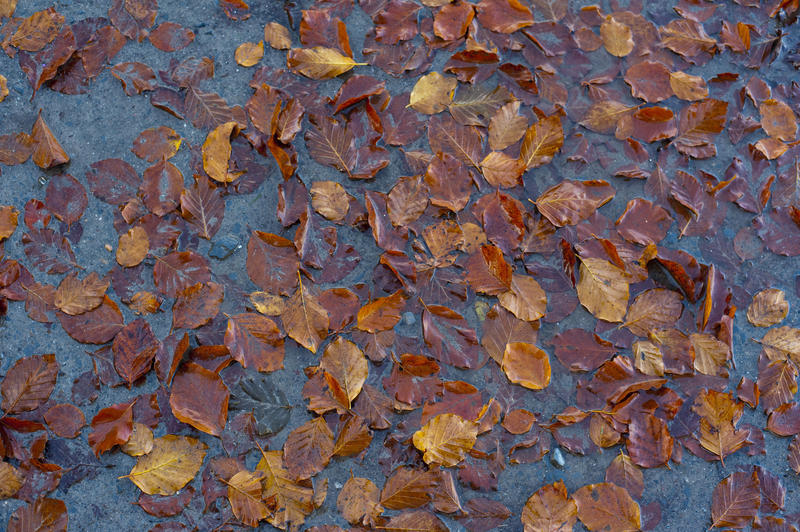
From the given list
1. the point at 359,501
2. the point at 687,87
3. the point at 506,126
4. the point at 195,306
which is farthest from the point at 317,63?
the point at 359,501

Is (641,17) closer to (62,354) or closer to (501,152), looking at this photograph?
(501,152)

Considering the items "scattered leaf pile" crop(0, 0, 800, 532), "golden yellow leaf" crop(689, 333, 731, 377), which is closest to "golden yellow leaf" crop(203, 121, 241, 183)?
"scattered leaf pile" crop(0, 0, 800, 532)

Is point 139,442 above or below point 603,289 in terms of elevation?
below

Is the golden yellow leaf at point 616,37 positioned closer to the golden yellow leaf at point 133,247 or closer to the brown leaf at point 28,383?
the golden yellow leaf at point 133,247

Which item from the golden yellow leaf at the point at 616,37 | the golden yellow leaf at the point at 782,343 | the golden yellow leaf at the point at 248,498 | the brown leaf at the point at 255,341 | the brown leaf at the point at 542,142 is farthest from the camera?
the golden yellow leaf at the point at 616,37

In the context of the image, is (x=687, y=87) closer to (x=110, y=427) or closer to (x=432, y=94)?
(x=432, y=94)

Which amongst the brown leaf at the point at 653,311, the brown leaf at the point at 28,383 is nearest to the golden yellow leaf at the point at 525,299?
the brown leaf at the point at 653,311

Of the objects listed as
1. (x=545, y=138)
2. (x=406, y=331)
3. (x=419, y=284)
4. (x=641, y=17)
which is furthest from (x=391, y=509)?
(x=641, y=17)
